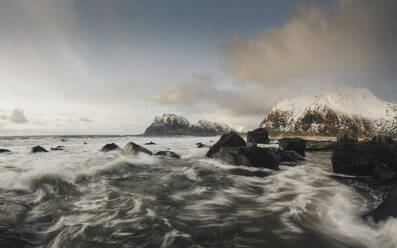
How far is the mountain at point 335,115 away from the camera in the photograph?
317 feet

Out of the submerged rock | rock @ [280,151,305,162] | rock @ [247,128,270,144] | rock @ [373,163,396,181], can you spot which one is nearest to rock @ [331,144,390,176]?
the submerged rock

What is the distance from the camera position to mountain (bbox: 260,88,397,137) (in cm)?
9656

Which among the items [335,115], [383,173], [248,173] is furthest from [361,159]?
[335,115]

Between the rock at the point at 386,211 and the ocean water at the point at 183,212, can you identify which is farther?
the rock at the point at 386,211

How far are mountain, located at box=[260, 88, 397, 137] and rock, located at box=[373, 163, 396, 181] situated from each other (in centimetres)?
9513

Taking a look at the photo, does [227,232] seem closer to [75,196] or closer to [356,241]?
[356,241]

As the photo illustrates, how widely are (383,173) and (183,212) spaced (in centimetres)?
834

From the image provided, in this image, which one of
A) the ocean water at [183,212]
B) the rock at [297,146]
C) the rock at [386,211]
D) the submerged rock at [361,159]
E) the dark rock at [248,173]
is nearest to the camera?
the ocean water at [183,212]

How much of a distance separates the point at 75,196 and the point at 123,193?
4.66 feet

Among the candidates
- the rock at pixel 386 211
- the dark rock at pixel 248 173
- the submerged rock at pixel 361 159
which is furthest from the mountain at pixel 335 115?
the rock at pixel 386 211

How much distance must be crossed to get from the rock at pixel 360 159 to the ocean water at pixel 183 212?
1382 millimetres

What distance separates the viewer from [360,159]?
8.84m

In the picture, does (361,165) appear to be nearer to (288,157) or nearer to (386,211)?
(288,157)

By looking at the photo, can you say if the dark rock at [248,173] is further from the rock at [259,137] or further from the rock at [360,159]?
the rock at [259,137]
